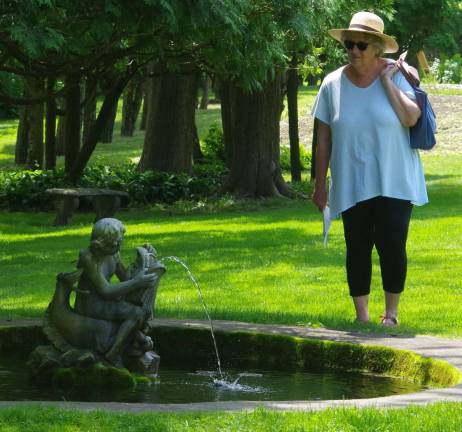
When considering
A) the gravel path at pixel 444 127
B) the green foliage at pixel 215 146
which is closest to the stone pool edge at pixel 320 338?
the green foliage at pixel 215 146

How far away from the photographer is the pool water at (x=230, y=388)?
23.0 feet

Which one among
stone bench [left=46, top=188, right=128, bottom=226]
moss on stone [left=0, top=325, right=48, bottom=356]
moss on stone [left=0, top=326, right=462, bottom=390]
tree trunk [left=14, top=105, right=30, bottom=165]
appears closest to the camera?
moss on stone [left=0, top=326, right=462, bottom=390]

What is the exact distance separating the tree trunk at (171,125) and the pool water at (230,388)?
19277mm

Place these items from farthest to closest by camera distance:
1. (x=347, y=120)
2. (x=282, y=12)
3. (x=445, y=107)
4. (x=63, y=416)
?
(x=445, y=107) → (x=282, y=12) → (x=347, y=120) → (x=63, y=416)

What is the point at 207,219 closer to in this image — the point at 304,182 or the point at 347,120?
the point at 304,182

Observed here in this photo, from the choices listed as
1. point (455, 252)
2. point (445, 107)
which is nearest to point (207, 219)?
point (455, 252)

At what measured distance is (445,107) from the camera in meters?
45.9

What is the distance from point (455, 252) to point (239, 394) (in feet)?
28.9

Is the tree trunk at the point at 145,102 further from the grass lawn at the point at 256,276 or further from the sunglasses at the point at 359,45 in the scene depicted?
the sunglasses at the point at 359,45

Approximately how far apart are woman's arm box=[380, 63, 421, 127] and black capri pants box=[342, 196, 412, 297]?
1.78 ft

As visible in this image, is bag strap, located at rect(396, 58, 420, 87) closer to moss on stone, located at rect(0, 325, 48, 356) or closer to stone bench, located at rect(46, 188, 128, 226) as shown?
moss on stone, located at rect(0, 325, 48, 356)

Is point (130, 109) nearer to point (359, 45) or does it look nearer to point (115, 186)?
point (115, 186)

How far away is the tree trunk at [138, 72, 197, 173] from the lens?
2711 cm

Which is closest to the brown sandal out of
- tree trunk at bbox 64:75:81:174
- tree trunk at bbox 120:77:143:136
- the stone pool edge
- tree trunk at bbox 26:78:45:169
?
the stone pool edge
